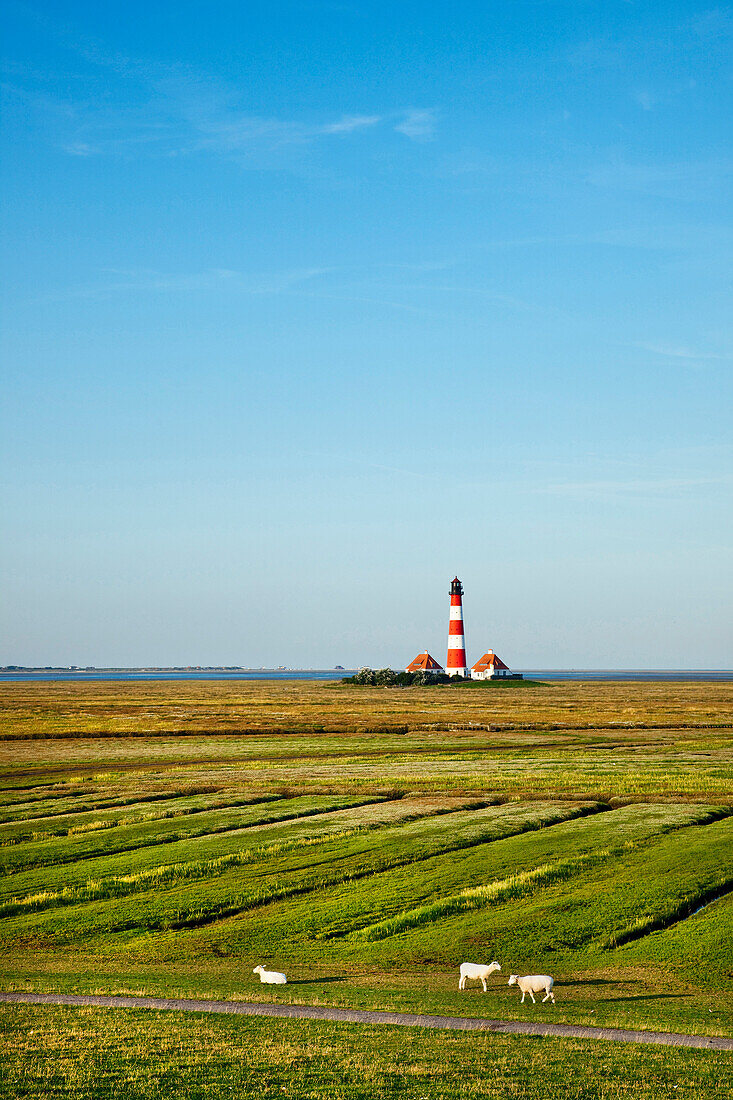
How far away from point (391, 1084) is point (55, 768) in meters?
60.1

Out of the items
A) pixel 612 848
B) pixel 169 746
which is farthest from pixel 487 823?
pixel 169 746

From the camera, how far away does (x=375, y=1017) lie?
19969mm

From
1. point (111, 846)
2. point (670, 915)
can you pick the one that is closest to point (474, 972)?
point (670, 915)

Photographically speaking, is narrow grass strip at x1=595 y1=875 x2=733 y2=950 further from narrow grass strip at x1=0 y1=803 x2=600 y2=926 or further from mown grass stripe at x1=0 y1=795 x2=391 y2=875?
mown grass stripe at x1=0 y1=795 x2=391 y2=875

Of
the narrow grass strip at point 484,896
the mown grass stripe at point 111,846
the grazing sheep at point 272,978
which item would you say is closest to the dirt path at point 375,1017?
the grazing sheep at point 272,978

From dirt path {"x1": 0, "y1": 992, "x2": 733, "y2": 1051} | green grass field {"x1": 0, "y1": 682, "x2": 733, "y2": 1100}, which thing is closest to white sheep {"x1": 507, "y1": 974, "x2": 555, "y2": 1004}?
green grass field {"x1": 0, "y1": 682, "x2": 733, "y2": 1100}

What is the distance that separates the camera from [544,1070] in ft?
52.6

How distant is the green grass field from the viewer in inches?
650

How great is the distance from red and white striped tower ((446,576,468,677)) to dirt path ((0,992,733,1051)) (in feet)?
510

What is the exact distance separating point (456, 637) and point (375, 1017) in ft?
542

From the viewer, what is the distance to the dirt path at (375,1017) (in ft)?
60.8

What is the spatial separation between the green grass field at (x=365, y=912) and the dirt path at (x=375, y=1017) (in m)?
0.77

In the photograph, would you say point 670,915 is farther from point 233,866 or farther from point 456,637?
point 456,637

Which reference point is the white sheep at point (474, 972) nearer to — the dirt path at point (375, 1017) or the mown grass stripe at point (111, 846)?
the dirt path at point (375, 1017)
